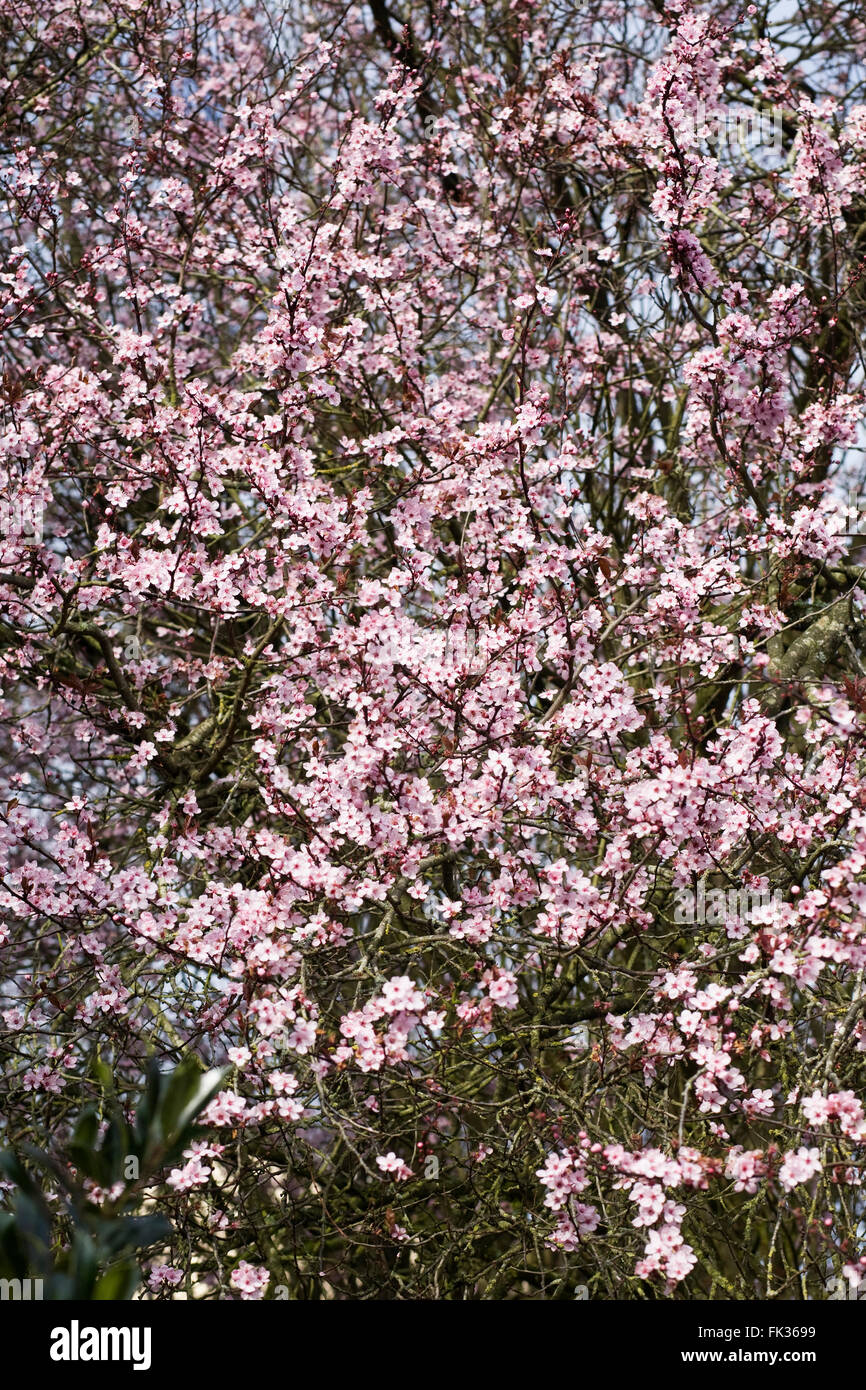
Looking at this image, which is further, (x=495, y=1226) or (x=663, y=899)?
(x=663, y=899)

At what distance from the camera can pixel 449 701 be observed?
4.46 metres

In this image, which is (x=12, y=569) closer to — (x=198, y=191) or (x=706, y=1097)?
(x=198, y=191)

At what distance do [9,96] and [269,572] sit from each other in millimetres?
3544

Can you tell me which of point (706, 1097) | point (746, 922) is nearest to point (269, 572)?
point (746, 922)

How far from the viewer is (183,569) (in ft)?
17.2

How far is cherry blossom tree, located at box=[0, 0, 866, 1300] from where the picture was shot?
4.21 meters

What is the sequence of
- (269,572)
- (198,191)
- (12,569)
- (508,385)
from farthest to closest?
(508,385), (198,191), (269,572), (12,569)

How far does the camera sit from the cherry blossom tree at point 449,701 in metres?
4.21

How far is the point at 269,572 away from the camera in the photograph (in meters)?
5.67

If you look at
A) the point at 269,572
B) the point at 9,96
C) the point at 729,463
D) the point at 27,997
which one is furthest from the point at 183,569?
the point at 9,96
